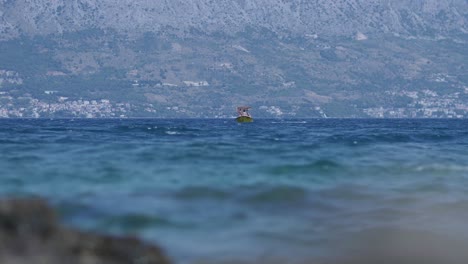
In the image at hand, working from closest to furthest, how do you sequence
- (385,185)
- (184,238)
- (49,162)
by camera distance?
1. (184,238)
2. (385,185)
3. (49,162)

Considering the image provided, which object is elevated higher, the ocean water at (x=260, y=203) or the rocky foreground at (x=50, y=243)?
the rocky foreground at (x=50, y=243)

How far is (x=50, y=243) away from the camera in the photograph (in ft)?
48.6

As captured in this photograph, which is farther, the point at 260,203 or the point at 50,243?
the point at 260,203

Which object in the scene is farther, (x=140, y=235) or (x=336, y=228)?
(x=336, y=228)

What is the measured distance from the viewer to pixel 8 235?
14633 millimetres

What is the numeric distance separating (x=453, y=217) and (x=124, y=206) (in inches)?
344

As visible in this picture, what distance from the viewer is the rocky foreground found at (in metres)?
14.4

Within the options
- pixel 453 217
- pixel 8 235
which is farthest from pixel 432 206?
pixel 8 235

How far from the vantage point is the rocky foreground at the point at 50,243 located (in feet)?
47.2

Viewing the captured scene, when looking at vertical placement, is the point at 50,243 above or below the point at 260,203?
above

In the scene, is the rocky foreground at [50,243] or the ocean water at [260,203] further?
the ocean water at [260,203]

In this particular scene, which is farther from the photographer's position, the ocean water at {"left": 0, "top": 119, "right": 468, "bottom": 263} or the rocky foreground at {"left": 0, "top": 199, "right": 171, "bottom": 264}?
the ocean water at {"left": 0, "top": 119, "right": 468, "bottom": 263}

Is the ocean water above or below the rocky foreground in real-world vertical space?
below

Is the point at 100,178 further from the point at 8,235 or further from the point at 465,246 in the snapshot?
the point at 8,235
